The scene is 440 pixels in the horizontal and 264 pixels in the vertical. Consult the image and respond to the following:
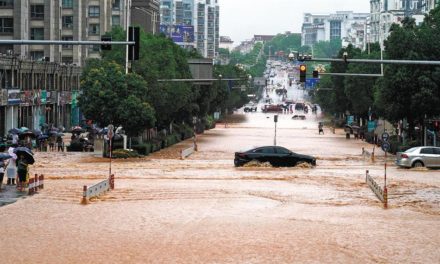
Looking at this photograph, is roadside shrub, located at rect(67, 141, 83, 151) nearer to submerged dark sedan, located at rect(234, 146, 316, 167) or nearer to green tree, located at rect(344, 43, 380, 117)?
submerged dark sedan, located at rect(234, 146, 316, 167)

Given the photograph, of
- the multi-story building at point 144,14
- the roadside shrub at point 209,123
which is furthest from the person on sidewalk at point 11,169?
the multi-story building at point 144,14

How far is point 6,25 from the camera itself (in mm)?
108375

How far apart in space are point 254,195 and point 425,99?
107 ft

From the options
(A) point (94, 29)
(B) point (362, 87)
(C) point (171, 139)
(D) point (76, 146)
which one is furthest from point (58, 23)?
(D) point (76, 146)

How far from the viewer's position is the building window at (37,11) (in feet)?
385

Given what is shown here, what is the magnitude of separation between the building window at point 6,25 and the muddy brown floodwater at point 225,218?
57.6 meters

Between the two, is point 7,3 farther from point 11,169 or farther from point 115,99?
point 11,169

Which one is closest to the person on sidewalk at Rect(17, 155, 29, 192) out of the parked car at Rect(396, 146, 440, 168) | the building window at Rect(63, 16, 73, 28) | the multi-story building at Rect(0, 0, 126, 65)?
the parked car at Rect(396, 146, 440, 168)

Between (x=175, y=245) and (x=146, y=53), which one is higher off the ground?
(x=146, y=53)

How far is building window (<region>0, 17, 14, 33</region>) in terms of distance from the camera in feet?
355

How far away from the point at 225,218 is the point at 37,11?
295 ft

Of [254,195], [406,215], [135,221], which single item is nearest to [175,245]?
[135,221]

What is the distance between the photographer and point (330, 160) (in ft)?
220

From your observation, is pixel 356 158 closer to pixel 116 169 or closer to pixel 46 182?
pixel 116 169
